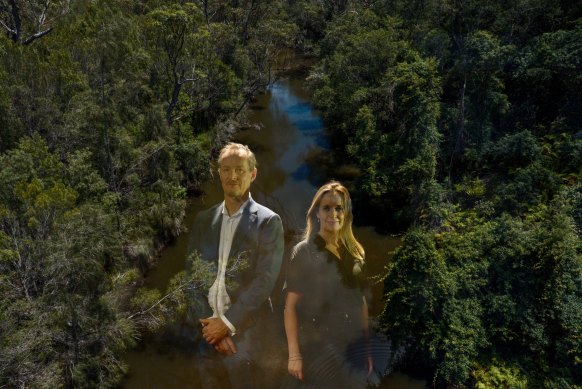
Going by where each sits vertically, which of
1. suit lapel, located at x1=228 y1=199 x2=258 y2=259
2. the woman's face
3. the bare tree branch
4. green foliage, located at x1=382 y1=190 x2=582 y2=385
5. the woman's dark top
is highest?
the bare tree branch

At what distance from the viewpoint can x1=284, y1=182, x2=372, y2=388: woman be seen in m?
6.54

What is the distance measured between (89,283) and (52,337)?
1.25 m

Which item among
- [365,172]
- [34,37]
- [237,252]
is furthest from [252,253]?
[34,37]

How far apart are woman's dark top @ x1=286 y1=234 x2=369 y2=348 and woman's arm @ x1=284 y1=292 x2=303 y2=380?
0.07 m

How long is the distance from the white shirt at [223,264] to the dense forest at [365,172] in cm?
359

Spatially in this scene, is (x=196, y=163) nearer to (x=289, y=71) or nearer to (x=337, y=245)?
(x=337, y=245)

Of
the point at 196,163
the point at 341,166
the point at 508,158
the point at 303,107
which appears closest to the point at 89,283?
the point at 196,163

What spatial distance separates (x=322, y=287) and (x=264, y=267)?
106cm

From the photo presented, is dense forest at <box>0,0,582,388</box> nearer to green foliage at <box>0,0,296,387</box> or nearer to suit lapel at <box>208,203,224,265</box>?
green foliage at <box>0,0,296,387</box>

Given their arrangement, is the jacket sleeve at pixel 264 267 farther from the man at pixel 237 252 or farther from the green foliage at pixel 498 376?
the green foliage at pixel 498 376

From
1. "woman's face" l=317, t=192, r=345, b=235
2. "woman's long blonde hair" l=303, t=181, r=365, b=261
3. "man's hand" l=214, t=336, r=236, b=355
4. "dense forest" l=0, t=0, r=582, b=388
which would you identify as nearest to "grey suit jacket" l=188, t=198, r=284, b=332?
"man's hand" l=214, t=336, r=236, b=355

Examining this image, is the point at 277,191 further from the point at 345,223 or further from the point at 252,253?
the point at 345,223

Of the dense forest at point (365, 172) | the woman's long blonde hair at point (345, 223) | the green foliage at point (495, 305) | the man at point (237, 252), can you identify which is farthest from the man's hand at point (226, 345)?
the green foliage at point (495, 305)

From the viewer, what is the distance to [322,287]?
21.7ft
